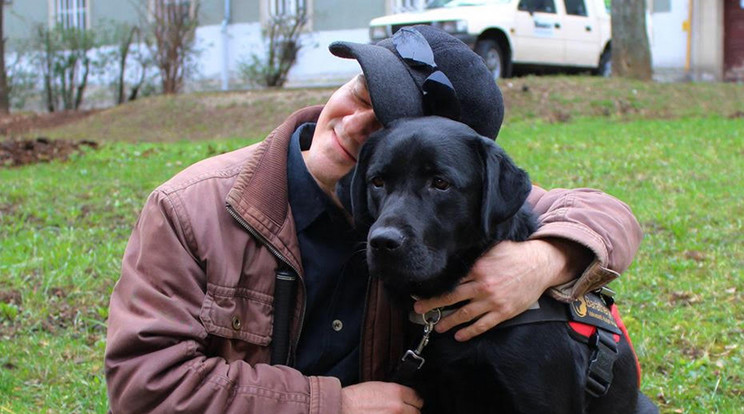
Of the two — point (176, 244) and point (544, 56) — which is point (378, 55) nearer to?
point (176, 244)

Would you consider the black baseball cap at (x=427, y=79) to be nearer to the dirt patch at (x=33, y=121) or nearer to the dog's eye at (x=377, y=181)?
the dog's eye at (x=377, y=181)

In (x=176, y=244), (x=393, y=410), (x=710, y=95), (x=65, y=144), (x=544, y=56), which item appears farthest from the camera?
(x=544, y=56)

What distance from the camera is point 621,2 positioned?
1431 cm

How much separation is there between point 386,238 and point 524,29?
41.1 feet

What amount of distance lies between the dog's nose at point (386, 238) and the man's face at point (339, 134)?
0.41m

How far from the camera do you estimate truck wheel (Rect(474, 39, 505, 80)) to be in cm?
1370

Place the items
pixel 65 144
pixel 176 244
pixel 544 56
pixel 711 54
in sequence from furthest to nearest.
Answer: pixel 711 54 < pixel 544 56 < pixel 65 144 < pixel 176 244

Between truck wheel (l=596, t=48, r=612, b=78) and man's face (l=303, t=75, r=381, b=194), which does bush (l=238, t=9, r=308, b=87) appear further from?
man's face (l=303, t=75, r=381, b=194)

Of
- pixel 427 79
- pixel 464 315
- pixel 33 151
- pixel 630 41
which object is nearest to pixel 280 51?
pixel 630 41

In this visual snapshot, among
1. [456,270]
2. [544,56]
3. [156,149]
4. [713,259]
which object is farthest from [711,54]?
[456,270]

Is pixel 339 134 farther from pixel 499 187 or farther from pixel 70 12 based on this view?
pixel 70 12

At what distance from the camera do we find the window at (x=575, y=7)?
16109 millimetres

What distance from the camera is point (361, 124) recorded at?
3.03 meters

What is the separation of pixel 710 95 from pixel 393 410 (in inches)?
493
